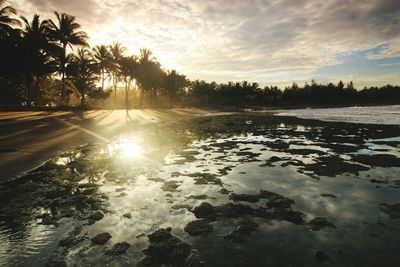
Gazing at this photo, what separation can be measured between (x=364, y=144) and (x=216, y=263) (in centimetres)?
1453

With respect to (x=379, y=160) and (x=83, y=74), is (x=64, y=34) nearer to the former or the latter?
(x=83, y=74)

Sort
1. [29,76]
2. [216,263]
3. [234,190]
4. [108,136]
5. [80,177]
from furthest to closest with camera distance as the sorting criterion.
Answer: [29,76]
[108,136]
[80,177]
[234,190]
[216,263]

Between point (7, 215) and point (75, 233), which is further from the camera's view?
point (7, 215)

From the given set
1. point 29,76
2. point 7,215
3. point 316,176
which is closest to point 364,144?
point 316,176

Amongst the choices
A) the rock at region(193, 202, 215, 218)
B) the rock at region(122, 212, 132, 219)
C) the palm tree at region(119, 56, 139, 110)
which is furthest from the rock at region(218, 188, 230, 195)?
the palm tree at region(119, 56, 139, 110)

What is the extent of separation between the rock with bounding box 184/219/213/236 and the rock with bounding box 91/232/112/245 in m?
1.57

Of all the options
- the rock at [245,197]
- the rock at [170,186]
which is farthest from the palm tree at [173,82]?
the rock at [245,197]

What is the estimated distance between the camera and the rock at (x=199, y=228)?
19.0 ft

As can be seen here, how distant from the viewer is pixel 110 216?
658cm

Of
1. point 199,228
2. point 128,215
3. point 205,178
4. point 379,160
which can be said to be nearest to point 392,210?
point 199,228

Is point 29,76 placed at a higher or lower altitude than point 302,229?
higher

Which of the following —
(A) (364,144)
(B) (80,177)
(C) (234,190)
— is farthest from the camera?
(A) (364,144)

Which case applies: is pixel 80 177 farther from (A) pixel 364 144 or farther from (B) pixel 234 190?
(A) pixel 364 144

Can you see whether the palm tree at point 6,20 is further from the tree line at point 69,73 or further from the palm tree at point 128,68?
the palm tree at point 128,68
